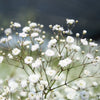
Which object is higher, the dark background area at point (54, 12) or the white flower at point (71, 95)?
the dark background area at point (54, 12)

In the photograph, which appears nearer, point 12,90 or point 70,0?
point 12,90

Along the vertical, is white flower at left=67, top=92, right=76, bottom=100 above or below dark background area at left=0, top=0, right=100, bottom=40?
below

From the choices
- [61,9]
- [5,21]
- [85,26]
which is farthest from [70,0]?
[5,21]

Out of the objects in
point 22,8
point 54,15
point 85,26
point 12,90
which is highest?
point 22,8

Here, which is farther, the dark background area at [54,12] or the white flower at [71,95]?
the dark background area at [54,12]

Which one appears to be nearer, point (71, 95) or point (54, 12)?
point (71, 95)

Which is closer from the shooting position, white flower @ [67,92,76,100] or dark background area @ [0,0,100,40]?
→ white flower @ [67,92,76,100]

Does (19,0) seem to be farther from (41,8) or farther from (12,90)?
(12,90)

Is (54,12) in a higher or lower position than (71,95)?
higher
